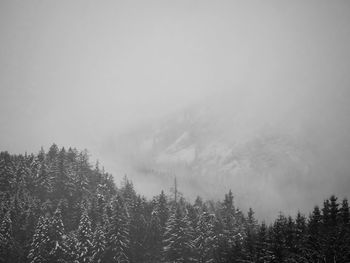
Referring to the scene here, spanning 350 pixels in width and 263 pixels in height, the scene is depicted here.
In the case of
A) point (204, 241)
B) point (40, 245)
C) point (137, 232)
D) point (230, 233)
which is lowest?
point (40, 245)

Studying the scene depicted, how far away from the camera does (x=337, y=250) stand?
46.3 meters

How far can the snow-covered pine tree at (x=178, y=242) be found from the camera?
76.8 metres

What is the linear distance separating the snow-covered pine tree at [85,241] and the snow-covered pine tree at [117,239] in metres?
4.02

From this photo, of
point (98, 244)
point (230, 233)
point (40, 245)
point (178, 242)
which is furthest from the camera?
point (230, 233)

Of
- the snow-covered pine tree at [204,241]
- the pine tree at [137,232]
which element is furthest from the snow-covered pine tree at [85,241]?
the snow-covered pine tree at [204,241]

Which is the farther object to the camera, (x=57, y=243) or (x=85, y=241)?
(x=85, y=241)

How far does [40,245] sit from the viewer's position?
260ft

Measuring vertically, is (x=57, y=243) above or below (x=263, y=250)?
above

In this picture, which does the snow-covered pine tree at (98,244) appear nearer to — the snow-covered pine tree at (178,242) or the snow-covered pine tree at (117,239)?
the snow-covered pine tree at (117,239)

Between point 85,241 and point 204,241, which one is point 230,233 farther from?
point 85,241

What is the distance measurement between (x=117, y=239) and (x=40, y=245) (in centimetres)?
1710

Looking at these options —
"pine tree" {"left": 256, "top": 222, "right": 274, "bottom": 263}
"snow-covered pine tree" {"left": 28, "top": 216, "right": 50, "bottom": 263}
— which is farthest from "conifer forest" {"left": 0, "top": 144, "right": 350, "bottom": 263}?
"pine tree" {"left": 256, "top": 222, "right": 274, "bottom": 263}

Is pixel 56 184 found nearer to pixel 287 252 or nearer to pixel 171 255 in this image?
pixel 171 255

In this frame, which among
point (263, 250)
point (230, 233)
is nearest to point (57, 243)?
point (230, 233)
